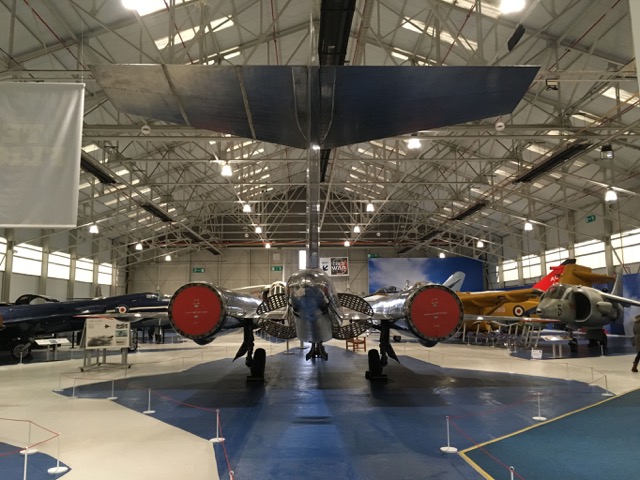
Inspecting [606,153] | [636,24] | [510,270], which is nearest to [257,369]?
[636,24]

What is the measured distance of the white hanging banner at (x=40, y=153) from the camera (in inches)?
206

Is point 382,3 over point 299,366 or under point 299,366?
over

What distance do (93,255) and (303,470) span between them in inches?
1154

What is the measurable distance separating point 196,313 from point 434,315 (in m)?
3.94

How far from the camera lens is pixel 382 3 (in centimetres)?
1237

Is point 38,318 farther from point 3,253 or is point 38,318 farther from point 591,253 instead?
point 591,253

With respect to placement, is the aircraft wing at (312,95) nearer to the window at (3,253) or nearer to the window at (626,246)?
the window at (3,253)

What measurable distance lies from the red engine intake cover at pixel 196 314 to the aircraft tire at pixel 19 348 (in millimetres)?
9804

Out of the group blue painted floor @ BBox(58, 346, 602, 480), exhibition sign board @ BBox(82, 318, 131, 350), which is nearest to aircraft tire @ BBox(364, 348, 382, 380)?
blue painted floor @ BBox(58, 346, 602, 480)

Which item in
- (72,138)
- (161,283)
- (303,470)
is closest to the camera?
→ (303,470)

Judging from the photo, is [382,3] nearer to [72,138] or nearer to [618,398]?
[72,138]

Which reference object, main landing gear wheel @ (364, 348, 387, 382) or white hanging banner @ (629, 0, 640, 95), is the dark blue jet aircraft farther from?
white hanging banner @ (629, 0, 640, 95)

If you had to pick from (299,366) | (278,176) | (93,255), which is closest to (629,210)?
(299,366)

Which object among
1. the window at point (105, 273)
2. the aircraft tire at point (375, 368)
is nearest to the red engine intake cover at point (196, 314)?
the aircraft tire at point (375, 368)
